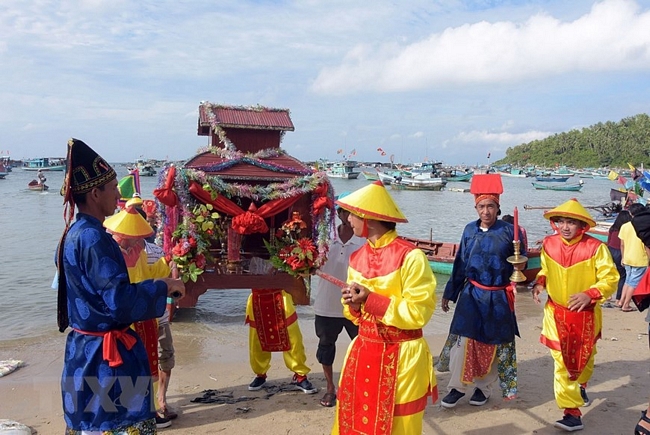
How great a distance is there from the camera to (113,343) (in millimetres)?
2730

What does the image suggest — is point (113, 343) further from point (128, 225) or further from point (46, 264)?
point (46, 264)

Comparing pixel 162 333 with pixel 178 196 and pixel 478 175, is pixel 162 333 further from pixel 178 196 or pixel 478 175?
pixel 478 175

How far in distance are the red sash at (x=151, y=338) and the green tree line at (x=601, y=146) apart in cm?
9073

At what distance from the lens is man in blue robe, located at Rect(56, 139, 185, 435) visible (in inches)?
105

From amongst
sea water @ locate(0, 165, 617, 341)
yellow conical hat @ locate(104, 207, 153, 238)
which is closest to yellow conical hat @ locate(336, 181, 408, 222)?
yellow conical hat @ locate(104, 207, 153, 238)

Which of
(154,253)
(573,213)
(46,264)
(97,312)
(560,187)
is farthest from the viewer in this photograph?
(560,187)

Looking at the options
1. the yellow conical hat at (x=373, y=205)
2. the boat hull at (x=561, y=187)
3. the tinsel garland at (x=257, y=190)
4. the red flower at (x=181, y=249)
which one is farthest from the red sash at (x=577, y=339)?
the boat hull at (x=561, y=187)

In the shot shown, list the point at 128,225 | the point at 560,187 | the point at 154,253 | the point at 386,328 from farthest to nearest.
A: 1. the point at 560,187
2. the point at 154,253
3. the point at 128,225
4. the point at 386,328

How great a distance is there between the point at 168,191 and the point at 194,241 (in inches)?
19.0

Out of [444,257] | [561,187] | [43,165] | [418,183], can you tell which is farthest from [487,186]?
[43,165]

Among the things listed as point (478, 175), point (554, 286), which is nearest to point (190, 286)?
point (478, 175)

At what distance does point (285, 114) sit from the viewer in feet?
18.5

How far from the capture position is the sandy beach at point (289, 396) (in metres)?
4.82

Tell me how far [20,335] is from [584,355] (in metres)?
8.92
